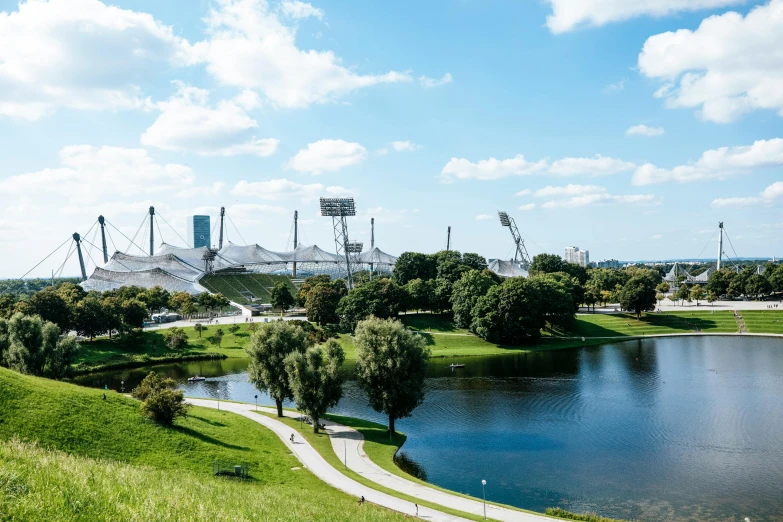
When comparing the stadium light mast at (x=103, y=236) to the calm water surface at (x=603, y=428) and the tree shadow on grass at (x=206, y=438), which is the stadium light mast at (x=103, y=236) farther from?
the tree shadow on grass at (x=206, y=438)

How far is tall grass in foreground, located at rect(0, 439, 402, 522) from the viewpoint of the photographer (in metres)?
14.4

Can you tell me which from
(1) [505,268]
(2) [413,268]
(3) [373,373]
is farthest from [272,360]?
(1) [505,268]

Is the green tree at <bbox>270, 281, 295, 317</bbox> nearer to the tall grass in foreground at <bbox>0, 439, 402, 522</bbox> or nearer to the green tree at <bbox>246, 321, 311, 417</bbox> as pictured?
the green tree at <bbox>246, 321, 311, 417</bbox>

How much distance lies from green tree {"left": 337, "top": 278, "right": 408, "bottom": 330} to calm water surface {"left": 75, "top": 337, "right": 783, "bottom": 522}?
16185mm

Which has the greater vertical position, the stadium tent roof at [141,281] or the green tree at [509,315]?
the stadium tent roof at [141,281]

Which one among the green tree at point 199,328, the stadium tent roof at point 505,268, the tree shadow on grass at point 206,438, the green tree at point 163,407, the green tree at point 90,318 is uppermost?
the stadium tent roof at point 505,268

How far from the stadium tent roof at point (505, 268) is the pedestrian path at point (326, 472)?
10397 centimetres

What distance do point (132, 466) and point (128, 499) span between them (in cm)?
1099

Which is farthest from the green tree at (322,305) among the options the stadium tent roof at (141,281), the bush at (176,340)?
the stadium tent roof at (141,281)

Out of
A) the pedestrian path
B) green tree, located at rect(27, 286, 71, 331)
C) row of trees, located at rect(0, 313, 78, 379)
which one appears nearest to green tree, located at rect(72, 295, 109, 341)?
green tree, located at rect(27, 286, 71, 331)

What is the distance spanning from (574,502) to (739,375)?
4162 cm

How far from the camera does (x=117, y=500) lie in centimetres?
1620

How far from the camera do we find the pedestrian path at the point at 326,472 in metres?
25.7

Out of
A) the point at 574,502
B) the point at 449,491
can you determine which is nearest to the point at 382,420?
the point at 449,491
